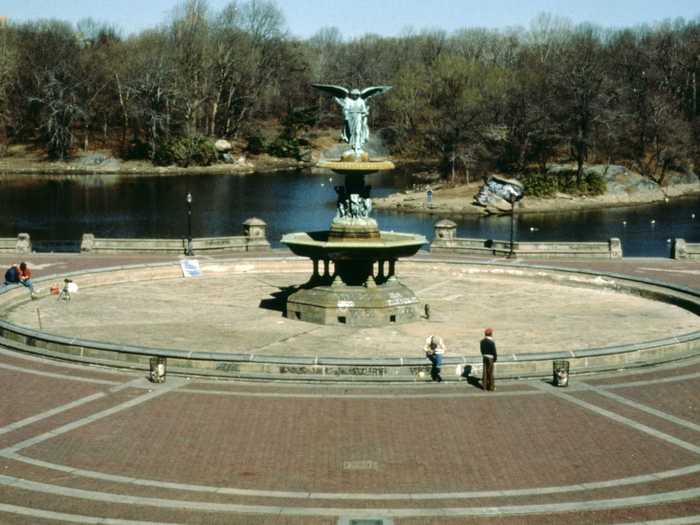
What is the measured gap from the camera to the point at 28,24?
16612 cm

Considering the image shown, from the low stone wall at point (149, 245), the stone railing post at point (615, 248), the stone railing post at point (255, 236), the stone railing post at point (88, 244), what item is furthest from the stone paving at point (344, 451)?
the stone railing post at point (255, 236)

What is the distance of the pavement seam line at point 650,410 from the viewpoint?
2409 cm

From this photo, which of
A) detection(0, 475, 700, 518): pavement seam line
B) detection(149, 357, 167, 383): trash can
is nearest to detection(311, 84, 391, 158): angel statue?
detection(149, 357, 167, 383): trash can

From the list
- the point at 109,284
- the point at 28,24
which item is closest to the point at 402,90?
the point at 28,24

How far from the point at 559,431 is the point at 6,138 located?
13509 centimetres

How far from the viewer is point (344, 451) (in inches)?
864

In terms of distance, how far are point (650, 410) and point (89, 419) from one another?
13.1 metres

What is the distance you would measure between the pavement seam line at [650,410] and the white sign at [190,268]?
23450mm

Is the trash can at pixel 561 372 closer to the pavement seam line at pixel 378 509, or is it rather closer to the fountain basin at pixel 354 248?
the pavement seam line at pixel 378 509

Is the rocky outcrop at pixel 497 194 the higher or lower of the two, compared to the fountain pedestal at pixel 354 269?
higher

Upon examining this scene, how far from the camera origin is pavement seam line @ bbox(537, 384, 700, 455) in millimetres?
22672

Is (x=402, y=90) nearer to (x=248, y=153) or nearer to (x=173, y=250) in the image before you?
(x=248, y=153)

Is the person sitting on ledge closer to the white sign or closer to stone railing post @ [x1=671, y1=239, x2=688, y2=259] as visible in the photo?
the white sign

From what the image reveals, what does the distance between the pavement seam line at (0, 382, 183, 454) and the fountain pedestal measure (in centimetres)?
930
